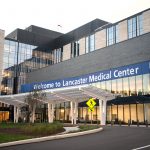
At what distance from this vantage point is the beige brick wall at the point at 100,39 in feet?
226

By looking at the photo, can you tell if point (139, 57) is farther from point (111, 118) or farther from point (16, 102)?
point (16, 102)

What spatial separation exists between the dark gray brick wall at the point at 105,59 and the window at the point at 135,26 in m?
16.1

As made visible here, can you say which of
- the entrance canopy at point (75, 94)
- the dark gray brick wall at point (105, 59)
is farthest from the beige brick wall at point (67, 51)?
the entrance canopy at point (75, 94)

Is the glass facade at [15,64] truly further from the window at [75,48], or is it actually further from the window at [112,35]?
the window at [112,35]

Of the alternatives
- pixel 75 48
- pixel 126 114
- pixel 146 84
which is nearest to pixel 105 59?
pixel 146 84

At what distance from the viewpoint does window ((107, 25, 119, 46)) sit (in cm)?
6681

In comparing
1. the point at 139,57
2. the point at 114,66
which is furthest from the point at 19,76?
the point at 139,57

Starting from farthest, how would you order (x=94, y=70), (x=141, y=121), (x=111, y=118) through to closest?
(x=94, y=70) → (x=111, y=118) → (x=141, y=121)

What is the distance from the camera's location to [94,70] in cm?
5172

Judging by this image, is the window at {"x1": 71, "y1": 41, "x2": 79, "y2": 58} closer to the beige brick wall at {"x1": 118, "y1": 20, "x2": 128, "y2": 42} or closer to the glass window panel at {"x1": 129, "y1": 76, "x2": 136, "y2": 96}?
the beige brick wall at {"x1": 118, "y1": 20, "x2": 128, "y2": 42}

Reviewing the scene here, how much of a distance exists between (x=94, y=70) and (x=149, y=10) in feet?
66.9

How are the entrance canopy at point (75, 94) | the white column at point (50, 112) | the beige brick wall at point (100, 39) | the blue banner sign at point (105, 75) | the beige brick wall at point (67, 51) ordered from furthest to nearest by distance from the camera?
the beige brick wall at point (67, 51), the beige brick wall at point (100, 39), the white column at point (50, 112), the blue banner sign at point (105, 75), the entrance canopy at point (75, 94)

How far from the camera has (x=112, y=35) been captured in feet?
222

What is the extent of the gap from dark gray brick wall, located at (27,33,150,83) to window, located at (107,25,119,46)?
1404 cm
